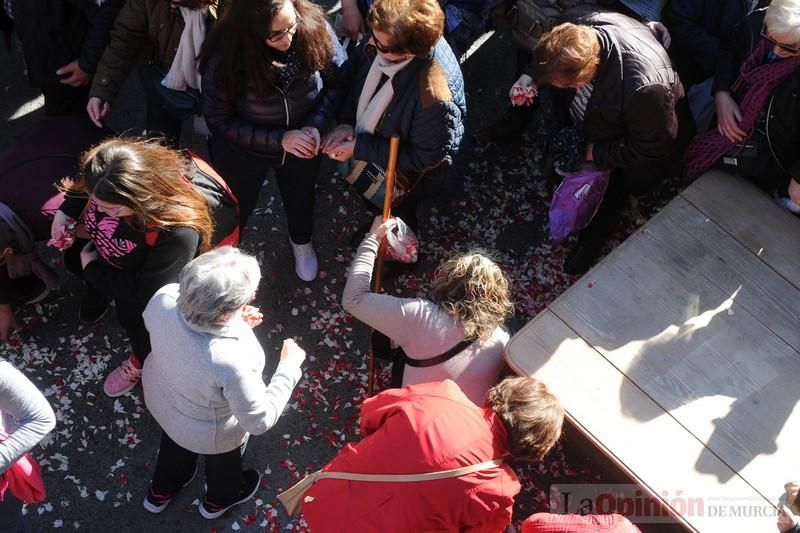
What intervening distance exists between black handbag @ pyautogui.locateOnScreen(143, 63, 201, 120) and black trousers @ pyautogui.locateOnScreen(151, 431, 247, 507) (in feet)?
6.00

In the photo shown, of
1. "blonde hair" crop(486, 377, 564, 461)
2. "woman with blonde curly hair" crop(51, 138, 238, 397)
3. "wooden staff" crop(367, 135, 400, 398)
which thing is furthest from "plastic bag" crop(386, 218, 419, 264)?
"blonde hair" crop(486, 377, 564, 461)

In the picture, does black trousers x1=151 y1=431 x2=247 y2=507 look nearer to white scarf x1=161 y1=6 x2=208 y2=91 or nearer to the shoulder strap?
the shoulder strap

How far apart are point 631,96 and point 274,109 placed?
1835 millimetres

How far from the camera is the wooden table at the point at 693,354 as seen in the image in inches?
138

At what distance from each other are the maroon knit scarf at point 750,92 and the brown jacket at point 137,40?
2914 millimetres

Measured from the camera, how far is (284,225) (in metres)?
5.07

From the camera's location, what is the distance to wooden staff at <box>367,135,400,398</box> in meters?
3.87

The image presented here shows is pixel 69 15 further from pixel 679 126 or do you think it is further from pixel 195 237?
pixel 679 126

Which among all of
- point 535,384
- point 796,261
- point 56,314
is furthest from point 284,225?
point 796,261

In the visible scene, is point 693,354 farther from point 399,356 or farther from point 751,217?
point 399,356

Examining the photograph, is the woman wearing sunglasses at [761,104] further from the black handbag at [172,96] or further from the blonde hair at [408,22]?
the black handbag at [172,96]

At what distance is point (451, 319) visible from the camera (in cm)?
344

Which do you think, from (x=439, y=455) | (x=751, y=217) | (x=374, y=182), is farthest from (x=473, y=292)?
(x=751, y=217)

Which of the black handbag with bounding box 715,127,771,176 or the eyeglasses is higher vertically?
the eyeglasses
